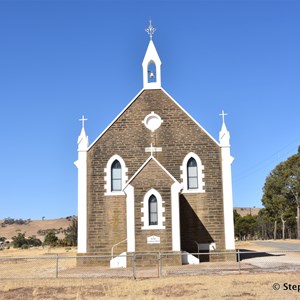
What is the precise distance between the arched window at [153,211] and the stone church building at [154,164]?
2028 millimetres

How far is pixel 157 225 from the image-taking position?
82.7ft

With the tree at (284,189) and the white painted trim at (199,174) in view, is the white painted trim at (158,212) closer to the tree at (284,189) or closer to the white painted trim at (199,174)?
the white painted trim at (199,174)

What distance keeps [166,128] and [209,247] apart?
7.76 m

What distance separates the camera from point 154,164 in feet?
85.8

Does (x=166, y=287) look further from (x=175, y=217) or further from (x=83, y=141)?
(x=83, y=141)

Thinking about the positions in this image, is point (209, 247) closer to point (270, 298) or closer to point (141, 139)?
point (141, 139)

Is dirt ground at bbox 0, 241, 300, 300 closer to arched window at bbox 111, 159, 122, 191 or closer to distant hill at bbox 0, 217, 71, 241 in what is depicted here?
arched window at bbox 111, 159, 122, 191

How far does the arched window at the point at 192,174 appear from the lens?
28.5m

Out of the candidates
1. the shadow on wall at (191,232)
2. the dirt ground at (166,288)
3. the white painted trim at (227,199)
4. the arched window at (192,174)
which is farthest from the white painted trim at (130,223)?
the dirt ground at (166,288)

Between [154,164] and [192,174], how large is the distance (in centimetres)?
350

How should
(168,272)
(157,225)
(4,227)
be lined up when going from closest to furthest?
(168,272), (157,225), (4,227)

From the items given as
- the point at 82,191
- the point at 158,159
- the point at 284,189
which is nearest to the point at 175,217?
the point at 158,159

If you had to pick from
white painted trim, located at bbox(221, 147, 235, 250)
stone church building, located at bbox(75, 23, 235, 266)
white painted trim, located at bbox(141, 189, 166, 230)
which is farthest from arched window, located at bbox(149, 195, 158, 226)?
white painted trim, located at bbox(221, 147, 235, 250)

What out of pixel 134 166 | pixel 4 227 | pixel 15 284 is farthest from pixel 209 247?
pixel 4 227
